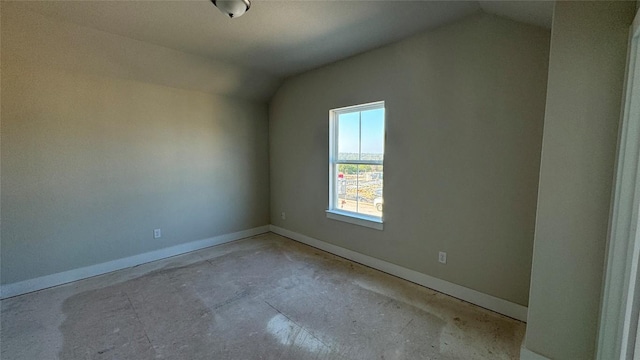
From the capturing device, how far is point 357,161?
10.7 feet

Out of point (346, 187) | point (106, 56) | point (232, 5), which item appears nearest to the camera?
point (232, 5)

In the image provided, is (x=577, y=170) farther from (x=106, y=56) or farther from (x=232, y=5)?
(x=106, y=56)

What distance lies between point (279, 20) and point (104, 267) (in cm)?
336

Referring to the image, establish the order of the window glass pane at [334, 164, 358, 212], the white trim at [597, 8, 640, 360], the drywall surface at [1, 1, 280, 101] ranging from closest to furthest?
the white trim at [597, 8, 640, 360]
the drywall surface at [1, 1, 280, 101]
the window glass pane at [334, 164, 358, 212]

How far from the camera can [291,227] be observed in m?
4.17

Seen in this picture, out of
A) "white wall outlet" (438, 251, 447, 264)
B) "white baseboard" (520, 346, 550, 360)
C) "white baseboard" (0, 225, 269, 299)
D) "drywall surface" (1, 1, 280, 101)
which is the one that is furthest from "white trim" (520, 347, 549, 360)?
"drywall surface" (1, 1, 280, 101)

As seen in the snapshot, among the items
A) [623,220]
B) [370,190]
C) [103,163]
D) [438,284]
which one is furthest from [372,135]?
[103,163]

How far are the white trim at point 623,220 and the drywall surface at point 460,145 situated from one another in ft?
2.38

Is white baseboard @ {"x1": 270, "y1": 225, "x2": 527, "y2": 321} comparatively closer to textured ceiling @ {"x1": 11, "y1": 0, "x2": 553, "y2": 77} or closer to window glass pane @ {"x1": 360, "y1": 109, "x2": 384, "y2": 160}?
window glass pane @ {"x1": 360, "y1": 109, "x2": 384, "y2": 160}

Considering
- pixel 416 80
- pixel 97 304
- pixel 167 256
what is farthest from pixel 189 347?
pixel 416 80

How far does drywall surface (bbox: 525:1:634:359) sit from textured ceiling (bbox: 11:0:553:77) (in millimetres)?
397

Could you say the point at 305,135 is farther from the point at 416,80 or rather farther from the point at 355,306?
the point at 355,306

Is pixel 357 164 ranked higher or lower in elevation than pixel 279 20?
lower

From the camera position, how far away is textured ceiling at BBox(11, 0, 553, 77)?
79.2 inches
